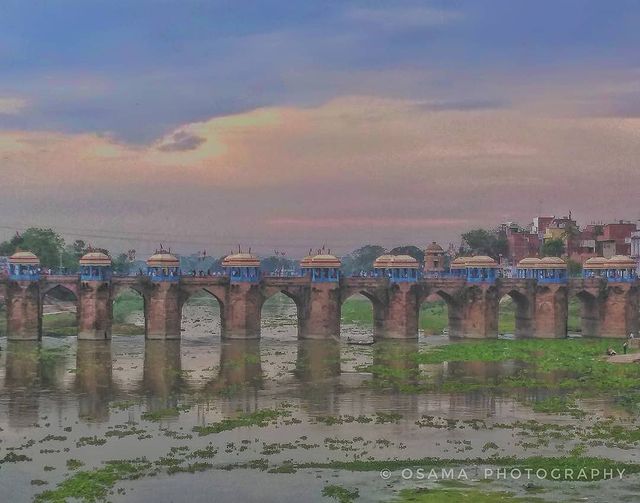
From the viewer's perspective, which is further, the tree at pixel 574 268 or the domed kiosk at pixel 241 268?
the tree at pixel 574 268

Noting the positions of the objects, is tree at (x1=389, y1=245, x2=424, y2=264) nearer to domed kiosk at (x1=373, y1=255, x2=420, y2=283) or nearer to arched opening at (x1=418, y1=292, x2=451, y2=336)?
arched opening at (x1=418, y1=292, x2=451, y2=336)

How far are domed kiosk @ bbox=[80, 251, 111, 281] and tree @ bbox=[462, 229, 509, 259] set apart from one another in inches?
2953

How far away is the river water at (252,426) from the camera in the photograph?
2848 cm

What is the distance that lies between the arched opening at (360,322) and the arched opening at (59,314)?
79.4 ft

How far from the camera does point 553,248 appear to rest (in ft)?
382

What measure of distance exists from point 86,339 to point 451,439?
41327 mm

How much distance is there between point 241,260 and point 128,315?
44.9 metres

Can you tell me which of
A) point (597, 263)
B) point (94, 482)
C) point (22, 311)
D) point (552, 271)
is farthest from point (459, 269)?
point (94, 482)

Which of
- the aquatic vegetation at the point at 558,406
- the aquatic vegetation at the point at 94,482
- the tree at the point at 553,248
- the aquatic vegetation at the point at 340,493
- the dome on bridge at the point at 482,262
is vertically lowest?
the aquatic vegetation at the point at 340,493

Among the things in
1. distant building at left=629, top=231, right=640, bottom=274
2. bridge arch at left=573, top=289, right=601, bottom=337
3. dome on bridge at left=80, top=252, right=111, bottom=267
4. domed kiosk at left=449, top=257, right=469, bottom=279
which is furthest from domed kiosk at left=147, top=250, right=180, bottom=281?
distant building at left=629, top=231, right=640, bottom=274

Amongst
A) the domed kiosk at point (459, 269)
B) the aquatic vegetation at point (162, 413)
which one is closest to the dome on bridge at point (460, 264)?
the domed kiosk at point (459, 269)

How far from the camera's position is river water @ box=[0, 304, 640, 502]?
28484 millimetres

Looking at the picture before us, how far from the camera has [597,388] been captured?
157ft

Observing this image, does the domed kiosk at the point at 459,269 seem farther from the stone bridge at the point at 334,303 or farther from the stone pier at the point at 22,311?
the stone pier at the point at 22,311
